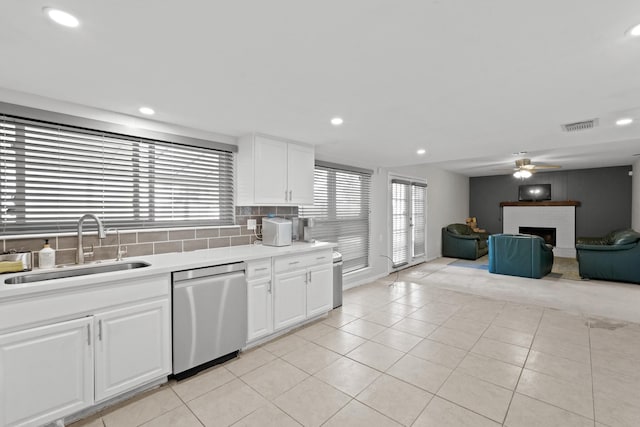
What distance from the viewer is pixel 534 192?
8.52 meters

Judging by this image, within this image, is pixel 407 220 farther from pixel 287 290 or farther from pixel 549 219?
pixel 549 219

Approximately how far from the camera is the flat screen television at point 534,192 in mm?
8391

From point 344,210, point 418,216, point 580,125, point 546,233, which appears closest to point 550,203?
point 546,233

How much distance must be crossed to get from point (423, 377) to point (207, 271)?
1.97 meters

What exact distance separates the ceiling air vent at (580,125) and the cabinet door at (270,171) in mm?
3014

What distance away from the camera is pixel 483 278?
5586mm

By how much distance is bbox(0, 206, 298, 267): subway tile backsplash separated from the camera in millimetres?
2266

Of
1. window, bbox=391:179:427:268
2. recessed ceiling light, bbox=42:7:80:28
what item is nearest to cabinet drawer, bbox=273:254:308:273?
recessed ceiling light, bbox=42:7:80:28

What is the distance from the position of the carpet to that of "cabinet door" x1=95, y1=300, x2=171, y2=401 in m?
6.33

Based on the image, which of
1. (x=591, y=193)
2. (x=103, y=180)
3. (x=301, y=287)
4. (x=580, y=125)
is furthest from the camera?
(x=591, y=193)

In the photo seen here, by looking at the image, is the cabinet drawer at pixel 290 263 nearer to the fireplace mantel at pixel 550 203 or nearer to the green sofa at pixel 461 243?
the green sofa at pixel 461 243

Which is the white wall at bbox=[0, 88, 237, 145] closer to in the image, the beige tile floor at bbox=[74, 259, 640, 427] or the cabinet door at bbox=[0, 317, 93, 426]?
the cabinet door at bbox=[0, 317, 93, 426]

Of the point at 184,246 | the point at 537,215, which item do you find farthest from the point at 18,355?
the point at 537,215

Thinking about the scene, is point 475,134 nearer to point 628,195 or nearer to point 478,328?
point 478,328
